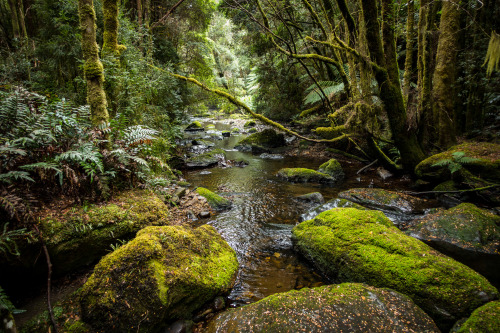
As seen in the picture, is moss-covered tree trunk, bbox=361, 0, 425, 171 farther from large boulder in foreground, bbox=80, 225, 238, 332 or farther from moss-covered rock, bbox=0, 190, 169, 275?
moss-covered rock, bbox=0, 190, 169, 275

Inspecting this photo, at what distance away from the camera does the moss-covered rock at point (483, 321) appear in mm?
1878

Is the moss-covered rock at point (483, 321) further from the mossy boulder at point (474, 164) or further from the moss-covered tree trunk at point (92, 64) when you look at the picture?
the moss-covered tree trunk at point (92, 64)

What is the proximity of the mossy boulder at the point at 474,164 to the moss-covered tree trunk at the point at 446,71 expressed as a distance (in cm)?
87

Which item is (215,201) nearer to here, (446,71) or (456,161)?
(456,161)

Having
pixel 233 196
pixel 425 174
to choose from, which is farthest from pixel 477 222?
pixel 233 196

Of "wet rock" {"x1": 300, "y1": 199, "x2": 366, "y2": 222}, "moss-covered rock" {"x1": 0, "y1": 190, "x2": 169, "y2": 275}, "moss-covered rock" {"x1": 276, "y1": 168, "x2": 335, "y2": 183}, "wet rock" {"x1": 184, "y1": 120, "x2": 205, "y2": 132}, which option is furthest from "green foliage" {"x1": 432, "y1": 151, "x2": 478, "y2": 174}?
"wet rock" {"x1": 184, "y1": 120, "x2": 205, "y2": 132}

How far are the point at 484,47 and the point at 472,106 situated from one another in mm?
1762

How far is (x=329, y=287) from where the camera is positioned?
8.36 ft

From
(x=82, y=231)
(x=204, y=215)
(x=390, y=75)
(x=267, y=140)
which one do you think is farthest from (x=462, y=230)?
(x=267, y=140)

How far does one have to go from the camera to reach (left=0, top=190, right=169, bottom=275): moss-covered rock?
2.36 meters

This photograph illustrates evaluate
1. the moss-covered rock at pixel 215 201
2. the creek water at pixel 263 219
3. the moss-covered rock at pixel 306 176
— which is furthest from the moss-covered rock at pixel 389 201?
the moss-covered rock at pixel 215 201

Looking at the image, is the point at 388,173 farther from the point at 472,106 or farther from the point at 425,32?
the point at 425,32

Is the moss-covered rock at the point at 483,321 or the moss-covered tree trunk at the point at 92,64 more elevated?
the moss-covered tree trunk at the point at 92,64

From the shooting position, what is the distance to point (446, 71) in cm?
622
